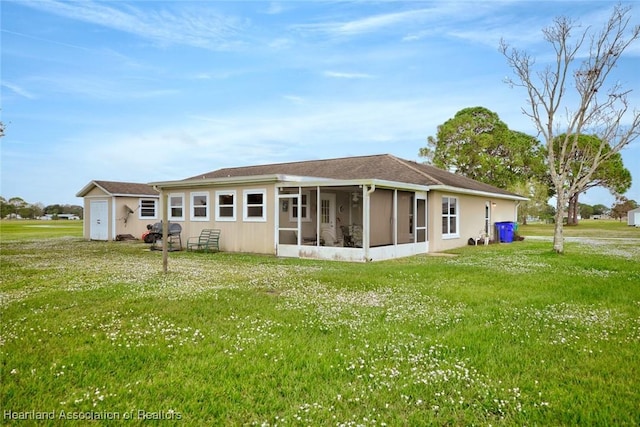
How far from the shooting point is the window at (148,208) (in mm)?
25031

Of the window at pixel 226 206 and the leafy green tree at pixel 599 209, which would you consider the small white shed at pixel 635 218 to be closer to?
the window at pixel 226 206

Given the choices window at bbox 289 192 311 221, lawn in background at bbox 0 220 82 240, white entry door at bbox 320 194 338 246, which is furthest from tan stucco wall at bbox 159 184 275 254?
lawn in background at bbox 0 220 82 240

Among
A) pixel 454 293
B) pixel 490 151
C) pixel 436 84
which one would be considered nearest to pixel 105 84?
pixel 436 84

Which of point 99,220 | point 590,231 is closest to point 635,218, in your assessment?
point 590,231

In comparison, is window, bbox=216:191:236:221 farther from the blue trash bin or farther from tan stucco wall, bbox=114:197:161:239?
the blue trash bin

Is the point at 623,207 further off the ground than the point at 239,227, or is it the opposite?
the point at 623,207

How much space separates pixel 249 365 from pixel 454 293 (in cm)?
515

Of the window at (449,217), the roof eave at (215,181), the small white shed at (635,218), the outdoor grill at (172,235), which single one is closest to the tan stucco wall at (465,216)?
the window at (449,217)

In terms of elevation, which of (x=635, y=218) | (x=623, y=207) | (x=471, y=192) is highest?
(x=623, y=207)

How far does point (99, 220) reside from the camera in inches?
960

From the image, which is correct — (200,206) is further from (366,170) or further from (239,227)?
(366,170)

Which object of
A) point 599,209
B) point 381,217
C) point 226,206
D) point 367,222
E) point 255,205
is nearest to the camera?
point 367,222

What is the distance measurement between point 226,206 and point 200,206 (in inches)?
68.8

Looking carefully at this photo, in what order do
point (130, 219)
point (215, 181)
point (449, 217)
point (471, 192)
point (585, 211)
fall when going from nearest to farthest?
point (215, 181)
point (449, 217)
point (471, 192)
point (130, 219)
point (585, 211)
